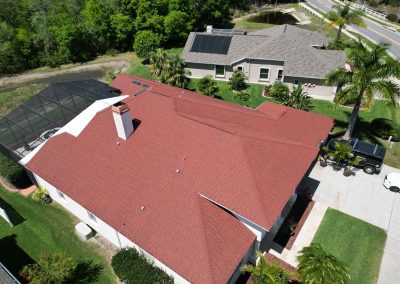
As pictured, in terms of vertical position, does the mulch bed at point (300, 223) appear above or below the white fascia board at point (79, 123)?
below

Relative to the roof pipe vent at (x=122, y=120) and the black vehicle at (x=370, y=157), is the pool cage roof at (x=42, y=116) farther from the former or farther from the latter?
the black vehicle at (x=370, y=157)

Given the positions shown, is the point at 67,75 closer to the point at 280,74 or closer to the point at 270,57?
the point at 270,57

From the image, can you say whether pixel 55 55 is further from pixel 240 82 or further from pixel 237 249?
pixel 237 249

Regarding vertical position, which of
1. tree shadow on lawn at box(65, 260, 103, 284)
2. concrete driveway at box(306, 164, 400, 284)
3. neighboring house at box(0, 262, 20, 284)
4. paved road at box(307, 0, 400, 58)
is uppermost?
paved road at box(307, 0, 400, 58)

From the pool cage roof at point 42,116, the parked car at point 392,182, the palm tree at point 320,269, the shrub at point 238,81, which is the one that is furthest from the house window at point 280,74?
the palm tree at point 320,269

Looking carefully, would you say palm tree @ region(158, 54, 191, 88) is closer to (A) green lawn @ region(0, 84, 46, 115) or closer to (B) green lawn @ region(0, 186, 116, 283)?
(A) green lawn @ region(0, 84, 46, 115)

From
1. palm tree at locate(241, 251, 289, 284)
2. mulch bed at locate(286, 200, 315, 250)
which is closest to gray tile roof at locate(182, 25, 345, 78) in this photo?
mulch bed at locate(286, 200, 315, 250)
